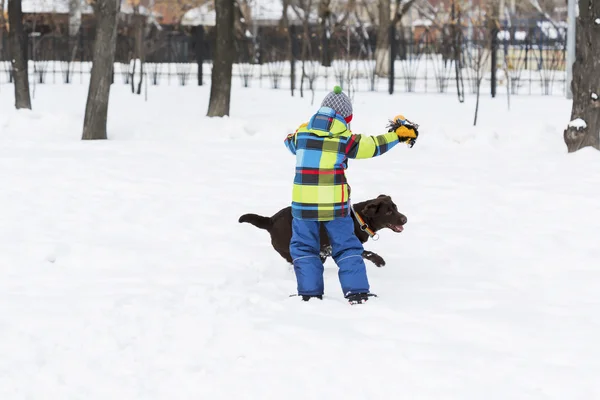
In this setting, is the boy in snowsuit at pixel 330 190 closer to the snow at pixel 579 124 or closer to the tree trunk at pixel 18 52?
the snow at pixel 579 124

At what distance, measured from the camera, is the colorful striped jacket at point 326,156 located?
5.73 metres

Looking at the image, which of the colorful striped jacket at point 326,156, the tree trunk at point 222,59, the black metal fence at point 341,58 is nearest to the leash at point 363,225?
the colorful striped jacket at point 326,156

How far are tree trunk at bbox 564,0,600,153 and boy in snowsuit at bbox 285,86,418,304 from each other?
671 centimetres

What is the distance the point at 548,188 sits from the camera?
10.2 meters

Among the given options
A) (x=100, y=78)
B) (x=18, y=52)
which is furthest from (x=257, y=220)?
(x=18, y=52)

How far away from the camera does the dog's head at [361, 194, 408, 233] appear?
626 cm

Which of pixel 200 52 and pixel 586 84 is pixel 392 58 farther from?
pixel 586 84

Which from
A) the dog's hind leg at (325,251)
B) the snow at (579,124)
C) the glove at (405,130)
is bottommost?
the dog's hind leg at (325,251)

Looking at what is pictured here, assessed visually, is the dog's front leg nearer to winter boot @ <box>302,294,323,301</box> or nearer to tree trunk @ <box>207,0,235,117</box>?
winter boot @ <box>302,294,323,301</box>

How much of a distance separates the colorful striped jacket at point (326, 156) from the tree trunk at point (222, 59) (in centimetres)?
1051

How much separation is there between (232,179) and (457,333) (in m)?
6.09

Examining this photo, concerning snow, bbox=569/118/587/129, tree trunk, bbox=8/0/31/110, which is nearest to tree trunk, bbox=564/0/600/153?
snow, bbox=569/118/587/129

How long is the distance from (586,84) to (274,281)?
681 cm

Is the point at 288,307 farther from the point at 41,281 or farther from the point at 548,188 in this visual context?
the point at 548,188
